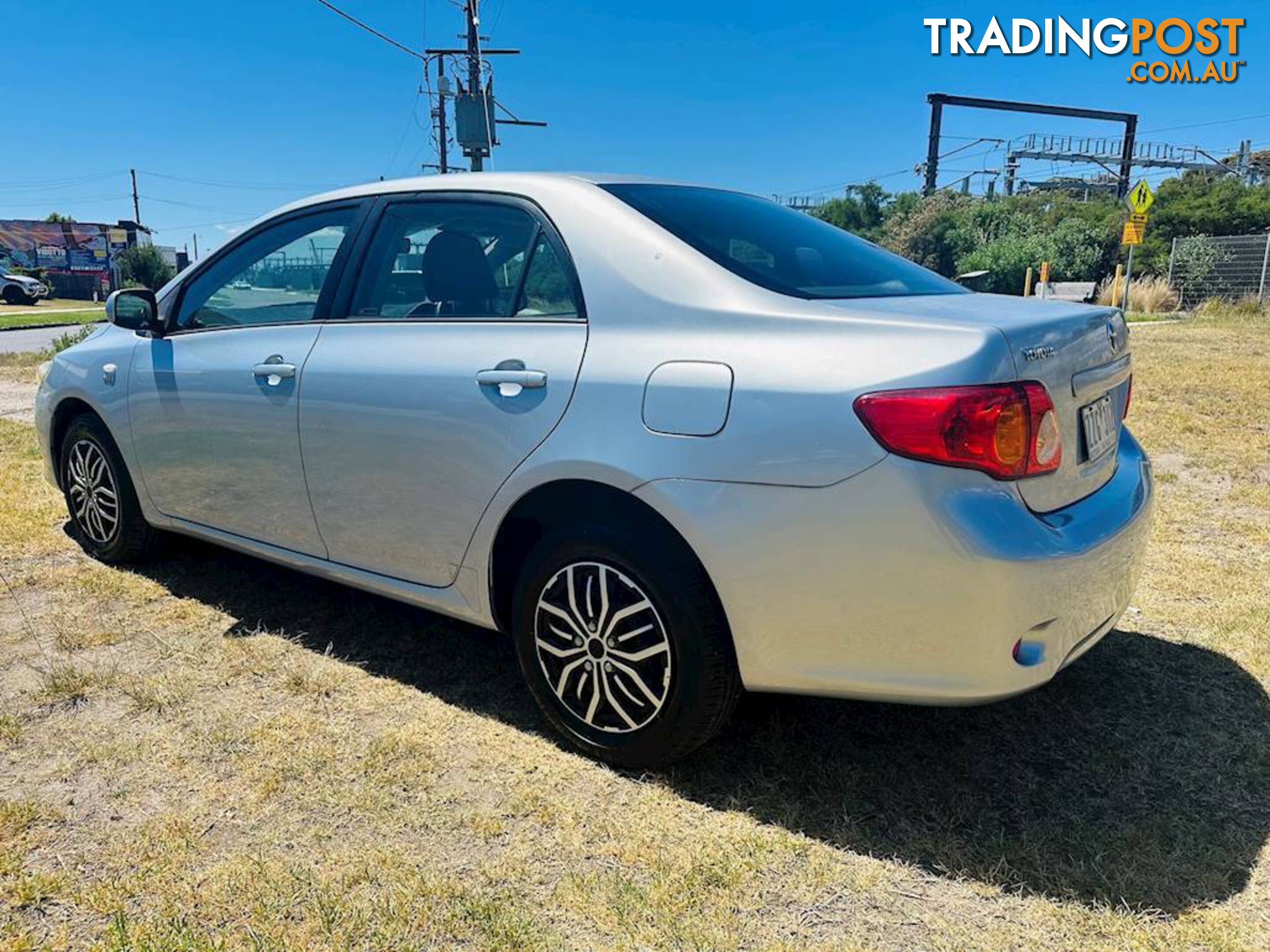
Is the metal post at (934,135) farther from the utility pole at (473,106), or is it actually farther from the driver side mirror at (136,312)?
the driver side mirror at (136,312)

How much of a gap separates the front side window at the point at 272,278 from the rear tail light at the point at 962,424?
6.99 feet

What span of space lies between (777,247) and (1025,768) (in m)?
1.67

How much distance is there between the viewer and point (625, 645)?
8.09ft

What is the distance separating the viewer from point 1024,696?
3029mm

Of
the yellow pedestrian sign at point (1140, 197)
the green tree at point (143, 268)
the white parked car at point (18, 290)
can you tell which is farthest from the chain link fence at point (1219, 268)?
the green tree at point (143, 268)

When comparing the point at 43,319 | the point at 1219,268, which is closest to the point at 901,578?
the point at 1219,268

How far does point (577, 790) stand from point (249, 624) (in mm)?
1801

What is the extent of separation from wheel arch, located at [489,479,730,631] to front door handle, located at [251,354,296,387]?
41.7 inches

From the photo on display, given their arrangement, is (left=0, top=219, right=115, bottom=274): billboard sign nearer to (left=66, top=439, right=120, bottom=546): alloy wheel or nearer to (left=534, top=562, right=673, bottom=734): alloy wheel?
(left=66, top=439, right=120, bottom=546): alloy wheel

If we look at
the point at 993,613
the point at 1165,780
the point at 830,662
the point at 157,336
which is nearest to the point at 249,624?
the point at 157,336

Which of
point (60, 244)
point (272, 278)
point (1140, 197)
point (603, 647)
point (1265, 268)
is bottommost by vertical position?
point (603, 647)

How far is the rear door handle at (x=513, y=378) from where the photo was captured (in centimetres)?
254

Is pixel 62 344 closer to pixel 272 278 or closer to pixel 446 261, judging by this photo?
pixel 272 278

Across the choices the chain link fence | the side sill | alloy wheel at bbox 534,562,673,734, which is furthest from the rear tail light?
the chain link fence
